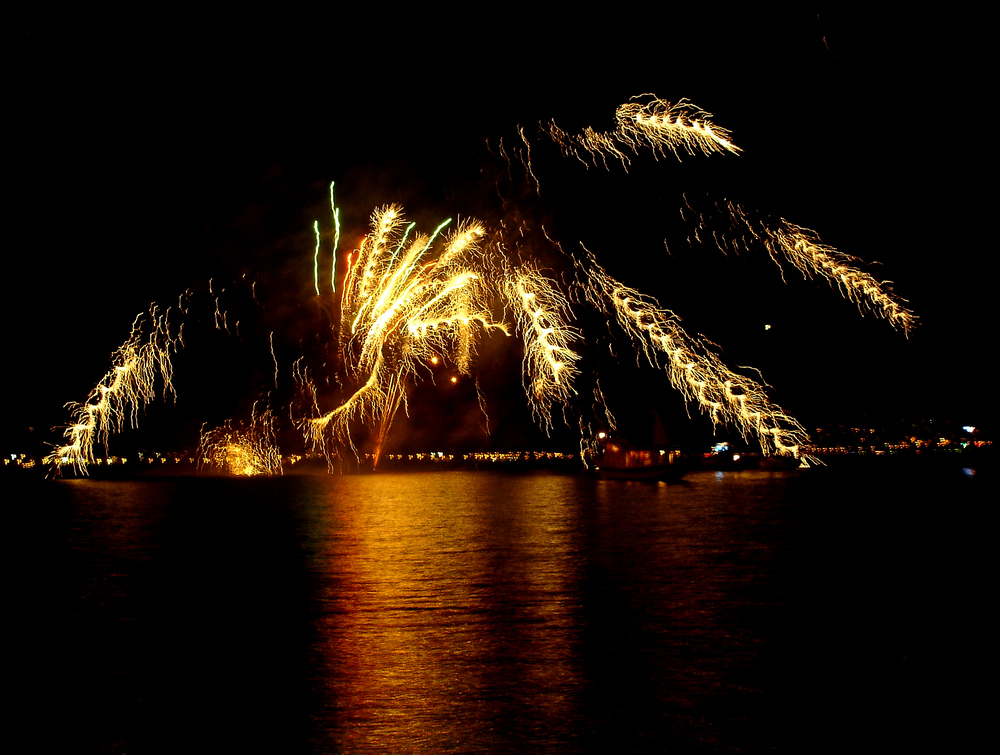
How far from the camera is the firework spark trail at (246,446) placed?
1532 inches

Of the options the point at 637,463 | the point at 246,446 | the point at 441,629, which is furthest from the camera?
the point at 246,446

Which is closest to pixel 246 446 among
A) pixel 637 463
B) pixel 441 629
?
pixel 637 463

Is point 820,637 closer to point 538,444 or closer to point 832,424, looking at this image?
point 538,444

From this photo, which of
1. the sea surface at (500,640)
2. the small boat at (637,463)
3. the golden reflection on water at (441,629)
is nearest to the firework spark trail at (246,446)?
the small boat at (637,463)

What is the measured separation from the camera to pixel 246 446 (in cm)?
3897

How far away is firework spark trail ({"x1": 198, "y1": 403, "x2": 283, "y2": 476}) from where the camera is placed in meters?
38.9

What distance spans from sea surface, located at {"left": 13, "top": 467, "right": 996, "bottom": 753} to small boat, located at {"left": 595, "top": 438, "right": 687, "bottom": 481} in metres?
21.0

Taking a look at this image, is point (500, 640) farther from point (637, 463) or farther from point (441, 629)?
Answer: point (637, 463)

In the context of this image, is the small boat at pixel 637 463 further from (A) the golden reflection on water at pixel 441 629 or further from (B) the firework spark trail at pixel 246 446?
(A) the golden reflection on water at pixel 441 629

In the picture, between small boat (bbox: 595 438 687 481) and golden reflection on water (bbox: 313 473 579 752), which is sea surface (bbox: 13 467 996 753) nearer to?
golden reflection on water (bbox: 313 473 579 752)

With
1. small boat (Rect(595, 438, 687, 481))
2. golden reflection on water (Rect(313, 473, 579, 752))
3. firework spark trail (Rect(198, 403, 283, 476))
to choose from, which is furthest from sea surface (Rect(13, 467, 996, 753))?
firework spark trail (Rect(198, 403, 283, 476))

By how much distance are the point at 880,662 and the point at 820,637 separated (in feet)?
2.55

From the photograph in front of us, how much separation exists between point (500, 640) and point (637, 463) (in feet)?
102

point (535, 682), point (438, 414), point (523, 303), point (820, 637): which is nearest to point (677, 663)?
point (535, 682)
